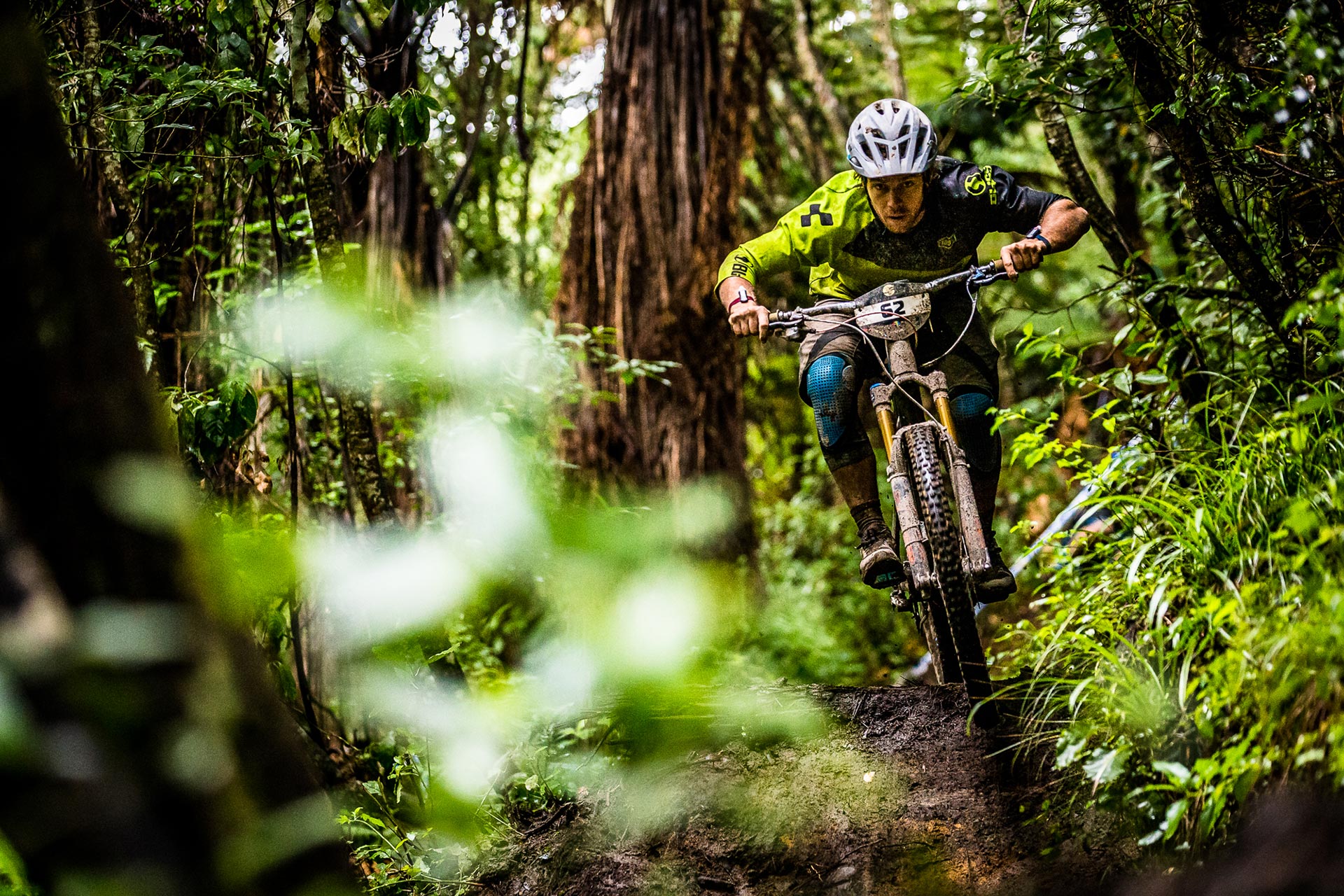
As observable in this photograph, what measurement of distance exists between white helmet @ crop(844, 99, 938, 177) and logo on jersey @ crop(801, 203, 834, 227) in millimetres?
269

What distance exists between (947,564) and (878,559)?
37cm

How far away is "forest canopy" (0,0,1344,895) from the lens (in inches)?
39.2

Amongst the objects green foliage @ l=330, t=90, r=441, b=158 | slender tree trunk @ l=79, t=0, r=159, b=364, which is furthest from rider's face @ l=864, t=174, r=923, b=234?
slender tree trunk @ l=79, t=0, r=159, b=364

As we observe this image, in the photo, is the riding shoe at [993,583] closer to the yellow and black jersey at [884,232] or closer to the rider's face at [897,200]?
the yellow and black jersey at [884,232]

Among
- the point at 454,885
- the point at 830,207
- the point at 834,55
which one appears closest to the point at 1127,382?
the point at 830,207

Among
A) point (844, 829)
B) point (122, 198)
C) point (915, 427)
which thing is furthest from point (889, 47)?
point (844, 829)

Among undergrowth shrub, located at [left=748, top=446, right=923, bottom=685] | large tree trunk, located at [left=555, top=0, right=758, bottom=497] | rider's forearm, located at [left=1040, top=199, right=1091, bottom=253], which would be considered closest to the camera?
rider's forearm, located at [left=1040, top=199, right=1091, bottom=253]

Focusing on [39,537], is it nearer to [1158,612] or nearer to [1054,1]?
[1158,612]

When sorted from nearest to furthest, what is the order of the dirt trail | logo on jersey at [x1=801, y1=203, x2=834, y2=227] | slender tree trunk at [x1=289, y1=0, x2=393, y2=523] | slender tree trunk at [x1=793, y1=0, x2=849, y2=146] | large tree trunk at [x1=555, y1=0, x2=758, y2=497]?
the dirt trail, logo on jersey at [x1=801, y1=203, x2=834, y2=227], slender tree trunk at [x1=289, y1=0, x2=393, y2=523], large tree trunk at [x1=555, y1=0, x2=758, y2=497], slender tree trunk at [x1=793, y1=0, x2=849, y2=146]

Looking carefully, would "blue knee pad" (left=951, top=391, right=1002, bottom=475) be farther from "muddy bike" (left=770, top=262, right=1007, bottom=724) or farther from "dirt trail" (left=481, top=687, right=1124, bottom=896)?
"dirt trail" (left=481, top=687, right=1124, bottom=896)

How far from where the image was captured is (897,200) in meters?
3.79

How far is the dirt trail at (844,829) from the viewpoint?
118 inches

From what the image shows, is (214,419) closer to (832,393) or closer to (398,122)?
(398,122)

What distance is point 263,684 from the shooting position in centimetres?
124
